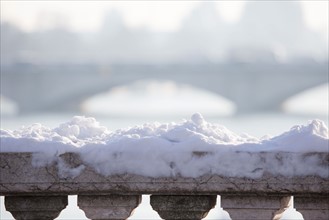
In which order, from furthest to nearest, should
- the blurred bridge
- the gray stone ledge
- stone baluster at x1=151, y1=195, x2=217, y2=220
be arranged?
1. the blurred bridge
2. stone baluster at x1=151, y1=195, x2=217, y2=220
3. the gray stone ledge

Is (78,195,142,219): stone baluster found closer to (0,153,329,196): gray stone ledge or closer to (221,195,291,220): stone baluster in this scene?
(0,153,329,196): gray stone ledge

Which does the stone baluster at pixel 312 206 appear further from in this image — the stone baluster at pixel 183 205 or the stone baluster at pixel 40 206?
the stone baluster at pixel 40 206

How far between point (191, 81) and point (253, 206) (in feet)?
161

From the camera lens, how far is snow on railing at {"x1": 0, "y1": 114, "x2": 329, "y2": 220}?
3.95 meters

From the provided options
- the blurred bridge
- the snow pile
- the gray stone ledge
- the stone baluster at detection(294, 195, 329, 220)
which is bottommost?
the stone baluster at detection(294, 195, 329, 220)

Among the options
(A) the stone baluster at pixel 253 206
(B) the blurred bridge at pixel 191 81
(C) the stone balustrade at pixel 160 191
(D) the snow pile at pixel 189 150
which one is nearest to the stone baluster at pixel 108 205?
(C) the stone balustrade at pixel 160 191

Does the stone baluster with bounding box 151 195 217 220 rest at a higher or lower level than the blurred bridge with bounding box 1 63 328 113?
lower

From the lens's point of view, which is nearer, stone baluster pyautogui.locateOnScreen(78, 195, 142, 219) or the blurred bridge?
stone baluster pyautogui.locateOnScreen(78, 195, 142, 219)

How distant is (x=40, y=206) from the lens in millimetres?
4176

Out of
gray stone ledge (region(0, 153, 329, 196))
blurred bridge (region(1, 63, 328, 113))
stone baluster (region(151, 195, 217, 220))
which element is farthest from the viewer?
blurred bridge (region(1, 63, 328, 113))

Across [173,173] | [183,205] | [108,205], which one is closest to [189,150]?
[173,173]

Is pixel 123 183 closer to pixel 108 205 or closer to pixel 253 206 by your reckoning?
pixel 108 205

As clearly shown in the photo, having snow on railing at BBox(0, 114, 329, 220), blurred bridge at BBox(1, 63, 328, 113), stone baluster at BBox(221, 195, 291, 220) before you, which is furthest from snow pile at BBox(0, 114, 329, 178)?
blurred bridge at BBox(1, 63, 328, 113)

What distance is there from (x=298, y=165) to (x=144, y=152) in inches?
22.6
